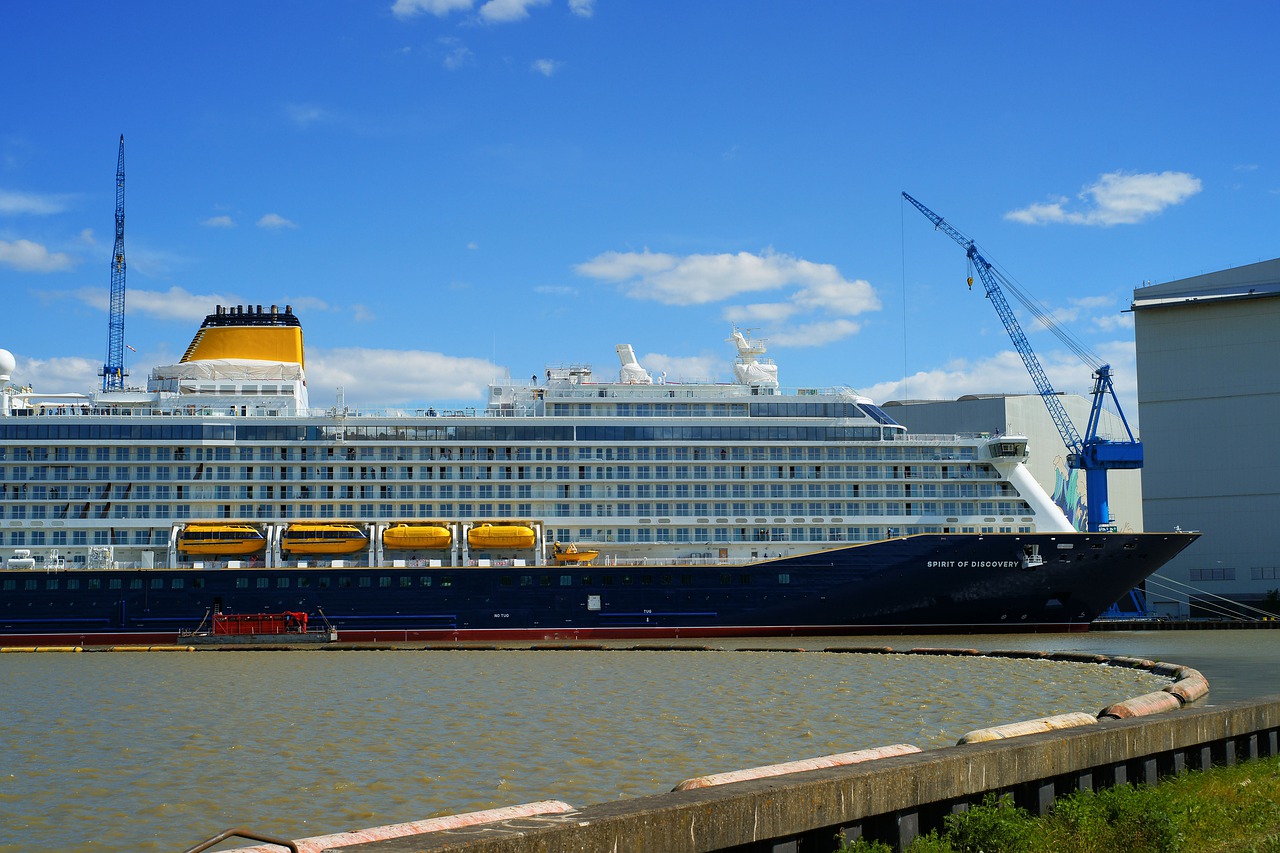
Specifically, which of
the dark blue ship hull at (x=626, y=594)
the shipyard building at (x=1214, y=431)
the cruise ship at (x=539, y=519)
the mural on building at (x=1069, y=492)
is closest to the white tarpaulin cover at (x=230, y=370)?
the cruise ship at (x=539, y=519)

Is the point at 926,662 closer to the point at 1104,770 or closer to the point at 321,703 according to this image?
the point at 321,703

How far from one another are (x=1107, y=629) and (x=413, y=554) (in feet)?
110

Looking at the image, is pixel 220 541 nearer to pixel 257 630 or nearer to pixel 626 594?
pixel 257 630

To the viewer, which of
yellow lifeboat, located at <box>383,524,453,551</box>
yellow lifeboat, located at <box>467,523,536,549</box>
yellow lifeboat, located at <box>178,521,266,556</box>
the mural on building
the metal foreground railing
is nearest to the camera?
the metal foreground railing

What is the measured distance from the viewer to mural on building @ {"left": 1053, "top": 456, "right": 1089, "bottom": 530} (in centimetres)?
9062

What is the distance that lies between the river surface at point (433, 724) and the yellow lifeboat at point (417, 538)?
1026 centimetres

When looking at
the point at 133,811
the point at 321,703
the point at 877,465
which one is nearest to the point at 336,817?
the point at 133,811

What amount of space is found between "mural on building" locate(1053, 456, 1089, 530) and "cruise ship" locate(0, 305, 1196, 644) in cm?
4183

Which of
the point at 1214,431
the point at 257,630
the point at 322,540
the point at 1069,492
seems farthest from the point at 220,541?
the point at 1069,492

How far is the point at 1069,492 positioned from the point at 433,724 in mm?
79556

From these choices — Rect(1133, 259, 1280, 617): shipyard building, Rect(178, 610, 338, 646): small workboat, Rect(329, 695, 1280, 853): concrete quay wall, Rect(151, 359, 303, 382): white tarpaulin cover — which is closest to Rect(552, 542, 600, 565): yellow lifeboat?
Rect(178, 610, 338, 646): small workboat

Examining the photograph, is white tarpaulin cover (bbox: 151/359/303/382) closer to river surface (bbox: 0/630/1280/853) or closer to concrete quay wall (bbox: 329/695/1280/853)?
river surface (bbox: 0/630/1280/853)

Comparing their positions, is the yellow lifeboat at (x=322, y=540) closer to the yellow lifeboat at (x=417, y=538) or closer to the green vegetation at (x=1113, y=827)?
the yellow lifeboat at (x=417, y=538)

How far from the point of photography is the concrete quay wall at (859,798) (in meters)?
8.67
